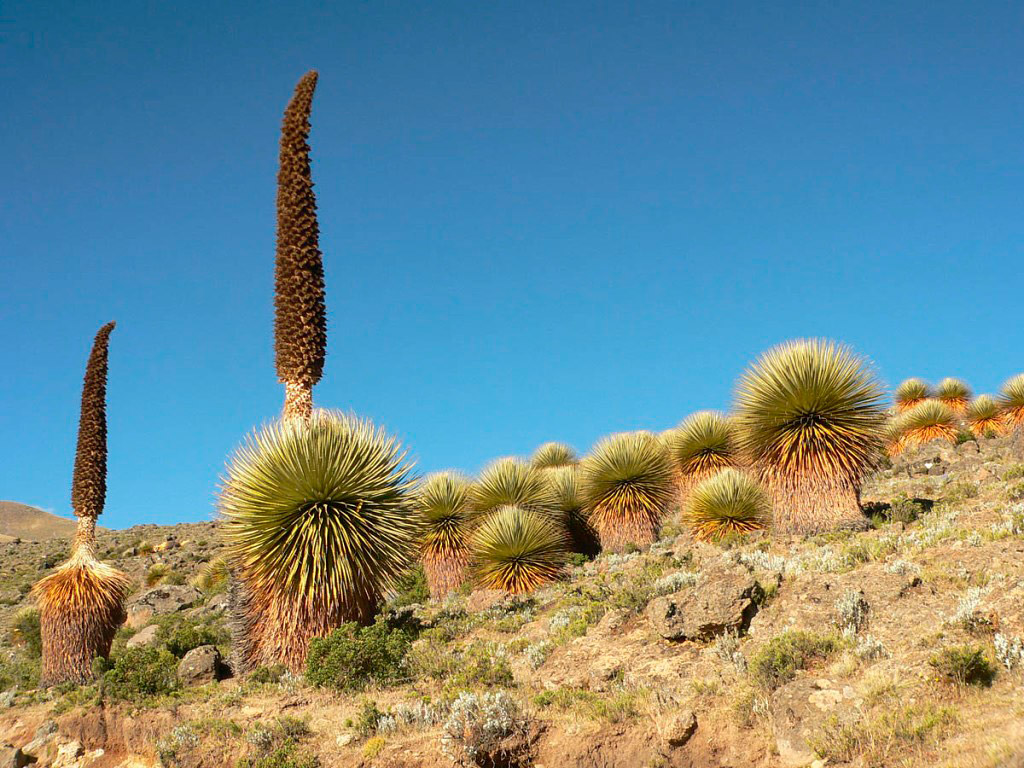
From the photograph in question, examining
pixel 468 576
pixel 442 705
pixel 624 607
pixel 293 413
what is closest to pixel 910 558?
pixel 624 607

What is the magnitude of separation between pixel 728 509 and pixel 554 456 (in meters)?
13.2

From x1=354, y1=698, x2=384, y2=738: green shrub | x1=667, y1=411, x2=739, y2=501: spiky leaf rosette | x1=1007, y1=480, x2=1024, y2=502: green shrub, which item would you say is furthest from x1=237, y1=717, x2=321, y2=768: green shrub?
x1=667, y1=411, x2=739, y2=501: spiky leaf rosette

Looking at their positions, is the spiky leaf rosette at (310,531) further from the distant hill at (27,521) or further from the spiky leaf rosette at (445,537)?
the distant hill at (27,521)

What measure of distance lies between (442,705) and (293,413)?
199 inches

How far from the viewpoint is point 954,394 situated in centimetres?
3316

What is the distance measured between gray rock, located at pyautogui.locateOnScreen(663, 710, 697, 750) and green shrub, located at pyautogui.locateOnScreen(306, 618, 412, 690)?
4262 millimetres

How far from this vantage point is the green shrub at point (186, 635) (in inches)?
607

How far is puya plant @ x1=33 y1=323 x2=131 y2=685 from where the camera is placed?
47.2 feet

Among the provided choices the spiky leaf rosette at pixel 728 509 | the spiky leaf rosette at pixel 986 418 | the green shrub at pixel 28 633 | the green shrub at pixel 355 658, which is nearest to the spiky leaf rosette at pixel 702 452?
the spiky leaf rosette at pixel 728 509

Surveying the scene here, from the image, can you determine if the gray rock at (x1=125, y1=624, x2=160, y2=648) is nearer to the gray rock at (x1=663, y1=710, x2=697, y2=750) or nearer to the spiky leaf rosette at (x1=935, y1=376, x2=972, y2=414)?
the gray rock at (x1=663, y1=710, x2=697, y2=750)

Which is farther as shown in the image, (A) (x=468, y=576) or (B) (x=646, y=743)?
(A) (x=468, y=576)

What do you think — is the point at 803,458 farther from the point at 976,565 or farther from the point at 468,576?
the point at 468,576

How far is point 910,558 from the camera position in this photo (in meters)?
9.84

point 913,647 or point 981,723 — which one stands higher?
point 913,647
